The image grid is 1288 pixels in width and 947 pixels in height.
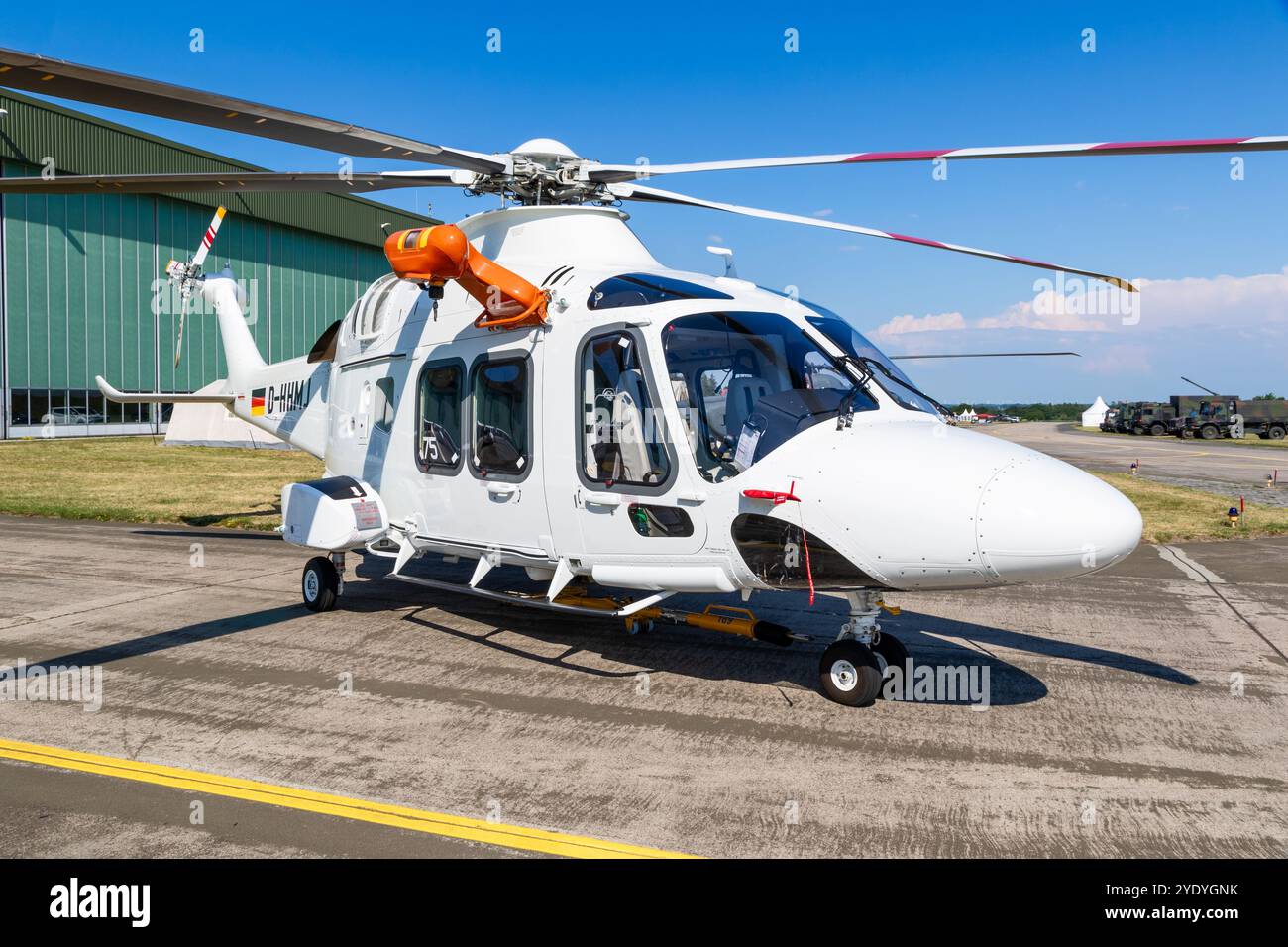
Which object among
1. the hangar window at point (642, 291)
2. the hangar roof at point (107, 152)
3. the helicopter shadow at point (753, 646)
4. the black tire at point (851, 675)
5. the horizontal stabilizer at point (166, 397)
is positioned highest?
the hangar roof at point (107, 152)

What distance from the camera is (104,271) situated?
4006cm

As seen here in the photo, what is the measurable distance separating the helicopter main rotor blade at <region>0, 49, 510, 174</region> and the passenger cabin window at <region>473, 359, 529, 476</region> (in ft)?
5.18

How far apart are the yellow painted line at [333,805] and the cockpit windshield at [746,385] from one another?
260 cm

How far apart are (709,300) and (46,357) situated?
130 ft

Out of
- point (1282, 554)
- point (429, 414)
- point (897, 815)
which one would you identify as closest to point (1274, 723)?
point (897, 815)

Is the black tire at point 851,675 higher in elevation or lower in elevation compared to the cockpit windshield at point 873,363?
lower

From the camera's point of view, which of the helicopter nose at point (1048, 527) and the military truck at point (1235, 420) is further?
the military truck at point (1235, 420)

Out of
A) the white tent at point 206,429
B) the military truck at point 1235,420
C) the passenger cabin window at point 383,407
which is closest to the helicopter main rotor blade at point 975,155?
the passenger cabin window at point 383,407

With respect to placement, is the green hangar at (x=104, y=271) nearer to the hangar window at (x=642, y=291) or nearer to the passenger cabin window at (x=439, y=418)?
the passenger cabin window at (x=439, y=418)

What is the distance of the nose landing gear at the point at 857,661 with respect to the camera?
6332mm

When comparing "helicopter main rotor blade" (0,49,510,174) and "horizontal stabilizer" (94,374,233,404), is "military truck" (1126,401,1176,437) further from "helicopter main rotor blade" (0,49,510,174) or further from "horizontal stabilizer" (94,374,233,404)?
"helicopter main rotor blade" (0,49,510,174)

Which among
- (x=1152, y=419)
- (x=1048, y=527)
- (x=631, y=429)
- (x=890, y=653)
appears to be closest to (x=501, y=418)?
(x=631, y=429)

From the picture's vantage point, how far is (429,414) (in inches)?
333
